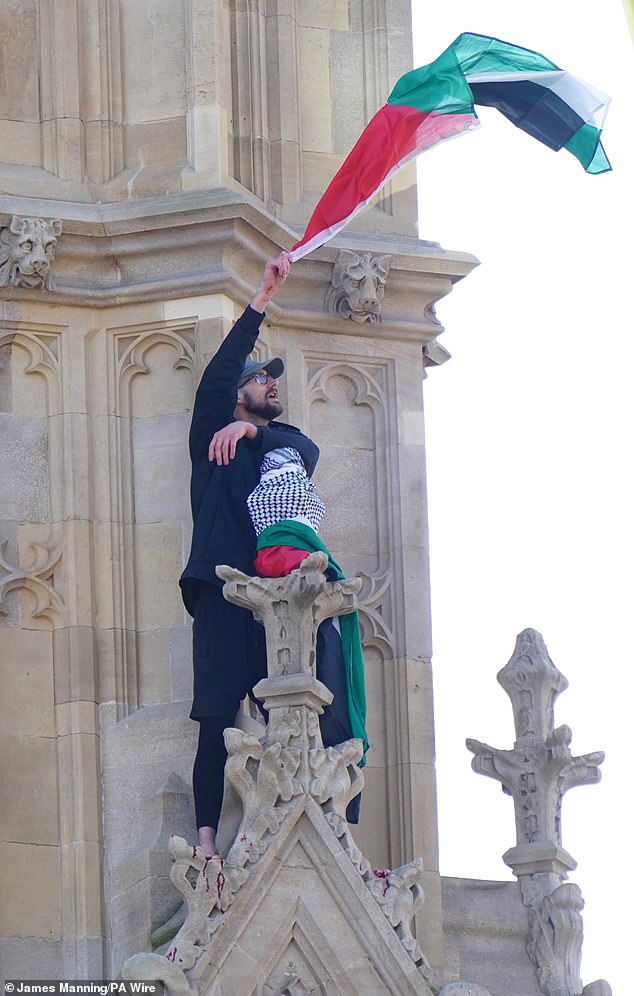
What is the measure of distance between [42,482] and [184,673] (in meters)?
1.29

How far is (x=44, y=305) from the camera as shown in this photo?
21984 millimetres

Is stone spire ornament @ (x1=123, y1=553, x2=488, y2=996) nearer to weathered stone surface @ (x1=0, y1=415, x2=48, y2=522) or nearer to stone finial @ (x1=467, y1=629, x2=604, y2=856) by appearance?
weathered stone surface @ (x1=0, y1=415, x2=48, y2=522)

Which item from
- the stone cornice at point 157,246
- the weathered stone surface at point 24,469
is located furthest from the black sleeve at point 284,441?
the weathered stone surface at point 24,469

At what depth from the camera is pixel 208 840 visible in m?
20.4

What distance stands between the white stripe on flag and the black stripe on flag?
24 mm

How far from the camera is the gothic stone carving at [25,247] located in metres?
21.8

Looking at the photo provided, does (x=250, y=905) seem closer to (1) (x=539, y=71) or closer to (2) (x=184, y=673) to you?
(2) (x=184, y=673)

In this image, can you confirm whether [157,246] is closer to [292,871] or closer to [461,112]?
[461,112]

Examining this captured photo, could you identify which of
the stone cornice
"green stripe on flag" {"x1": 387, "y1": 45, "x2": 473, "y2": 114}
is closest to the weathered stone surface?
the stone cornice

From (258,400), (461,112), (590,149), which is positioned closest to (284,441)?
(258,400)

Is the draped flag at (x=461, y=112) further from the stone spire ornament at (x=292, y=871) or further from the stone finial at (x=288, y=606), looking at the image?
the stone spire ornament at (x=292, y=871)

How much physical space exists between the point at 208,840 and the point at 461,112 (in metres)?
4.13

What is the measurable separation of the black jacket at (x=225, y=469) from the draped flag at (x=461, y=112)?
2.80 feet

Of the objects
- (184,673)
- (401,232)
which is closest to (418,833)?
(184,673)
